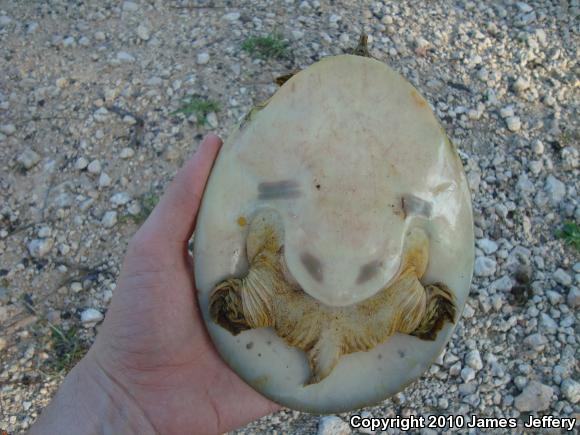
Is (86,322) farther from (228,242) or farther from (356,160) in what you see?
(356,160)

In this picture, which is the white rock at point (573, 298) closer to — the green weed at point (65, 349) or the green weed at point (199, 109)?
the green weed at point (199, 109)

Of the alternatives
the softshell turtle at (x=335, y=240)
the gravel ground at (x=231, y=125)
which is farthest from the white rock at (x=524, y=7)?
the softshell turtle at (x=335, y=240)

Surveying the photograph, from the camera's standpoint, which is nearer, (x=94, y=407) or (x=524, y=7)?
(x=94, y=407)

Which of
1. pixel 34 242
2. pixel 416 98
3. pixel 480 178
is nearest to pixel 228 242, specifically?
pixel 416 98

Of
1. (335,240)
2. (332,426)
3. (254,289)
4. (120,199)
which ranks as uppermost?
(335,240)

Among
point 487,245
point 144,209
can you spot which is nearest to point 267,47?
point 144,209

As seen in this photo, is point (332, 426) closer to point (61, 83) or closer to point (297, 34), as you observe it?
point (297, 34)
